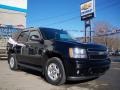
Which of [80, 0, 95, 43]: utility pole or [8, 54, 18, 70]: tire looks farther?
[80, 0, 95, 43]: utility pole

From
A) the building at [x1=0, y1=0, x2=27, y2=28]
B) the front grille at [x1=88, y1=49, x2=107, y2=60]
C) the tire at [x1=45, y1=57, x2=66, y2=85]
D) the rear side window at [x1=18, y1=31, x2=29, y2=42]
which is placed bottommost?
the tire at [x1=45, y1=57, x2=66, y2=85]

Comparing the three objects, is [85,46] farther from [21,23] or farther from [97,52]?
[21,23]

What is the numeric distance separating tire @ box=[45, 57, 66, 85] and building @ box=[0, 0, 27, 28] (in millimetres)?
22808

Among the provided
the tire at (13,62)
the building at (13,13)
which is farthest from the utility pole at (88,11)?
the tire at (13,62)

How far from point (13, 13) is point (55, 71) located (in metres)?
24.6

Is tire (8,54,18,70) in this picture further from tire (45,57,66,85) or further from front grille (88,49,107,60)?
front grille (88,49,107,60)

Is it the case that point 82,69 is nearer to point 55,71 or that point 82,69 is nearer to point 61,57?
point 61,57

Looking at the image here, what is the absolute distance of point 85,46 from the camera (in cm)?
636

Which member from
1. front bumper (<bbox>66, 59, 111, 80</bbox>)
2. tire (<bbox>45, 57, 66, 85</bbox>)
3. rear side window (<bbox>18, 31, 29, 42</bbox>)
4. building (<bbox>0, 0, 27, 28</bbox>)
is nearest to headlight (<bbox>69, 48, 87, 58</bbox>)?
front bumper (<bbox>66, 59, 111, 80</bbox>)

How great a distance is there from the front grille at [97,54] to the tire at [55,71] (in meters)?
0.87

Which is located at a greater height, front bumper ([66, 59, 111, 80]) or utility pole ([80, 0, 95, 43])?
utility pole ([80, 0, 95, 43])

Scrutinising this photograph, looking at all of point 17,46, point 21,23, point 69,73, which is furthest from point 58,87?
point 21,23

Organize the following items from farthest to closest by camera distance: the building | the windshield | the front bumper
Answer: the building, the windshield, the front bumper

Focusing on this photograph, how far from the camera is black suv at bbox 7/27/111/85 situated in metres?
6.20
